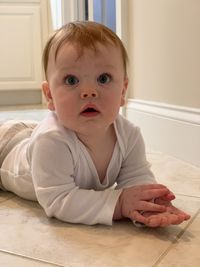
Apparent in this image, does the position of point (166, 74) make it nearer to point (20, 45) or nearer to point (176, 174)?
point (176, 174)

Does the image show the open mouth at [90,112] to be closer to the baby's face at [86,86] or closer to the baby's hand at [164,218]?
the baby's face at [86,86]

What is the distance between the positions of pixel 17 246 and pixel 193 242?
0.27 m

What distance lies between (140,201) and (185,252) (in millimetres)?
123

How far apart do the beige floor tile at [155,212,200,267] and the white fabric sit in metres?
0.13

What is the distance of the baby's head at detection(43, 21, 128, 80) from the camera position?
734 millimetres

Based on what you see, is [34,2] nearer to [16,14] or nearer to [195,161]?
[16,14]

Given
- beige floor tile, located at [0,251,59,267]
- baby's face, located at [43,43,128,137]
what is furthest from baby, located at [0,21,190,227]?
beige floor tile, located at [0,251,59,267]

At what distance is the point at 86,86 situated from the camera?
2.37 feet

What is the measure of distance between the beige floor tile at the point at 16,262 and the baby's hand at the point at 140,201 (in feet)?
0.61

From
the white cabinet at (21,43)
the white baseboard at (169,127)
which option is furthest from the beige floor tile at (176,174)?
the white cabinet at (21,43)

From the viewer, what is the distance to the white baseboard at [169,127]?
116 centimetres

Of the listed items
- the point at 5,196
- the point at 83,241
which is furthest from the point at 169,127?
the point at 83,241

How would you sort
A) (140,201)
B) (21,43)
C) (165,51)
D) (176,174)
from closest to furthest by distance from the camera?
(140,201)
(176,174)
(165,51)
(21,43)

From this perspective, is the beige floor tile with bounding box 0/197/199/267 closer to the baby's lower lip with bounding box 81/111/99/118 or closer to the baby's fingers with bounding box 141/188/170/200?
the baby's fingers with bounding box 141/188/170/200
